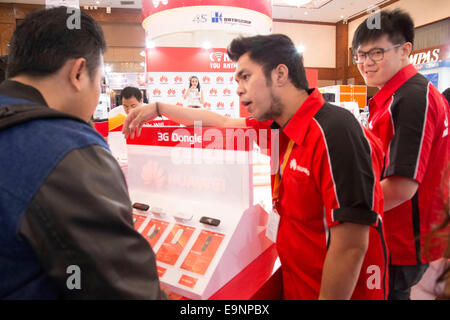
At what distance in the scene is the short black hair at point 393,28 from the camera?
157 cm

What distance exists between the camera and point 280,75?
1.26m

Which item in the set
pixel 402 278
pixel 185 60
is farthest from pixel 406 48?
pixel 185 60

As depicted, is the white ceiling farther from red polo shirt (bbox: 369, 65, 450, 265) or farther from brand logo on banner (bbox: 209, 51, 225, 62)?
red polo shirt (bbox: 369, 65, 450, 265)

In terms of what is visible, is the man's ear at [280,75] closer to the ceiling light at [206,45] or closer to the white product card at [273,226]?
the white product card at [273,226]

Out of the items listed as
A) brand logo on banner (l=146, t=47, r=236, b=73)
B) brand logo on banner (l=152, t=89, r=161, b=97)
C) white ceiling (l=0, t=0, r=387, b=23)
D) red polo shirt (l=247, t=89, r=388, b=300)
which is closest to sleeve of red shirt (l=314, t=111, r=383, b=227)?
red polo shirt (l=247, t=89, r=388, b=300)

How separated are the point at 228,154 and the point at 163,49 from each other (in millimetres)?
5706

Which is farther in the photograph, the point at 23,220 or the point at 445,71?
the point at 445,71

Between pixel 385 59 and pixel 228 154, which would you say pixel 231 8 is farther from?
pixel 228 154

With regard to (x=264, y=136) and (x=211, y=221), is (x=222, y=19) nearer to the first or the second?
(x=264, y=136)

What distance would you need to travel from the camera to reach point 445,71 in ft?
23.4

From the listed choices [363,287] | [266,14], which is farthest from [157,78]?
[363,287]

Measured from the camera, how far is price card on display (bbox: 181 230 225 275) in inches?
43.8

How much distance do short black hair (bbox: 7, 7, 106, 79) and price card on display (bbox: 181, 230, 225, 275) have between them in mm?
754

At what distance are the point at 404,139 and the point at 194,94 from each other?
5.42 m
